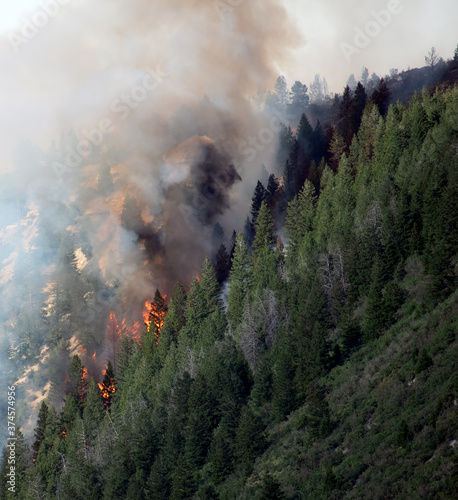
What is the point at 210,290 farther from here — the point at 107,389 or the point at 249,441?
the point at 249,441

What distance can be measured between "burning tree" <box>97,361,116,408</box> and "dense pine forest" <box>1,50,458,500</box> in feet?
1.10

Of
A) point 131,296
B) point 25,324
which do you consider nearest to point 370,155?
point 131,296

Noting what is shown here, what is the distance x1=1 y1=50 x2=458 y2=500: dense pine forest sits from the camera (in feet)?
163

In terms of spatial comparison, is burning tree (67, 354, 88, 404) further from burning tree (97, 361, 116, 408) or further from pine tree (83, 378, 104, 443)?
pine tree (83, 378, 104, 443)

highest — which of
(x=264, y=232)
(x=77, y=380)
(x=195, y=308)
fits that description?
(x=264, y=232)

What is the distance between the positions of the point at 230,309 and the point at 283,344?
23.1 metres

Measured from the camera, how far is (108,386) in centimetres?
12206

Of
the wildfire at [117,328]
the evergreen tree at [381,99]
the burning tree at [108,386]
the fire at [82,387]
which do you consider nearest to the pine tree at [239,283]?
the burning tree at [108,386]

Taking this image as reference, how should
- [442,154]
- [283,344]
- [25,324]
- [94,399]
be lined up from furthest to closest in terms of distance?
[25,324], [94,399], [442,154], [283,344]

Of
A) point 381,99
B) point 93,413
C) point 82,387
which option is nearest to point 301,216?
point 381,99

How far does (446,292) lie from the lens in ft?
206

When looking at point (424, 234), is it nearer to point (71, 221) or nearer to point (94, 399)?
point (94, 399)

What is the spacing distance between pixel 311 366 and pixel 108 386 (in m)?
63.3

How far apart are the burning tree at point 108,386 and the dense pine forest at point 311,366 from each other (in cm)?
34
